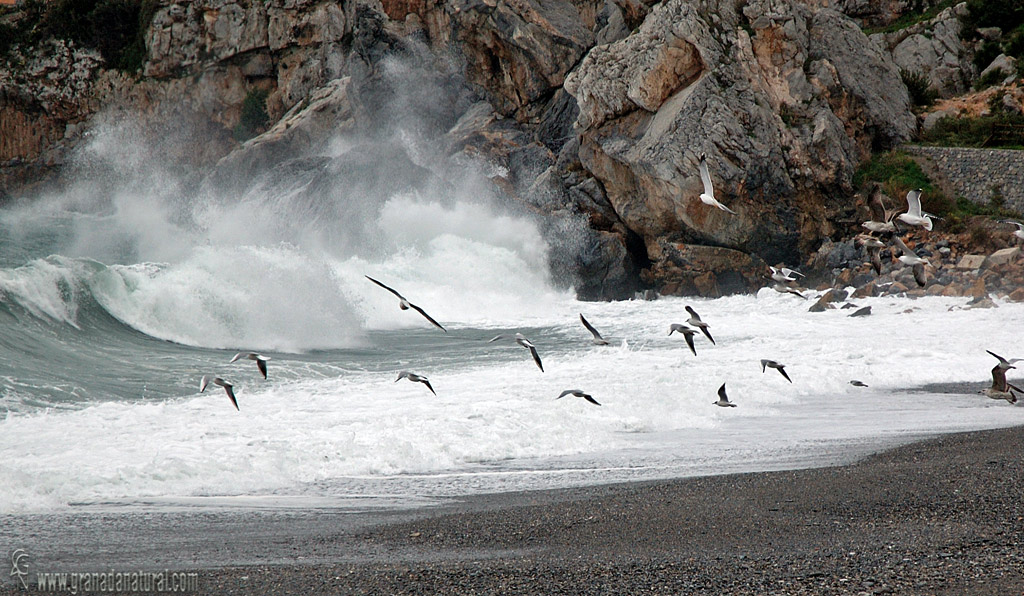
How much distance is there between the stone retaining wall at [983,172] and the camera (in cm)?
2631

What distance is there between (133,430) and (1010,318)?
17596 millimetres

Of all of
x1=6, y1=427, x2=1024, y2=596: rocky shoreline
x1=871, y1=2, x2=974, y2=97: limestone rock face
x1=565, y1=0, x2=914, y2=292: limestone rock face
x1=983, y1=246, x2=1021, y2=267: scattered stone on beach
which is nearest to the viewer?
A: x1=6, y1=427, x2=1024, y2=596: rocky shoreline


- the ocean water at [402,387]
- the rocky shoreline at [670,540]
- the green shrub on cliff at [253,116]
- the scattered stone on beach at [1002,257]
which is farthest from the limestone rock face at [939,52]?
the rocky shoreline at [670,540]

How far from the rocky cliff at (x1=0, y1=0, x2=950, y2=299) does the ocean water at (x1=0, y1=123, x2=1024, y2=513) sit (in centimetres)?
297

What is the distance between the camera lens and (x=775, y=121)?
1019 inches

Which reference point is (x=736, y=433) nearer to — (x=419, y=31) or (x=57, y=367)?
(x=57, y=367)

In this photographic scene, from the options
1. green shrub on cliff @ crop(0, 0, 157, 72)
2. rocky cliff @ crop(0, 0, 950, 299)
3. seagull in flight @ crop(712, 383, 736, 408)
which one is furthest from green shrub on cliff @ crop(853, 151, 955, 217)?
green shrub on cliff @ crop(0, 0, 157, 72)

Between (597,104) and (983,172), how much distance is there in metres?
13.8

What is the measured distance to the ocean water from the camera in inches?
283

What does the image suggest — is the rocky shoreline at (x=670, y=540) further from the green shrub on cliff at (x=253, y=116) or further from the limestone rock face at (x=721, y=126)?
the green shrub on cliff at (x=253, y=116)

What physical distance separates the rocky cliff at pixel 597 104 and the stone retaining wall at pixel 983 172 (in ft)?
7.50

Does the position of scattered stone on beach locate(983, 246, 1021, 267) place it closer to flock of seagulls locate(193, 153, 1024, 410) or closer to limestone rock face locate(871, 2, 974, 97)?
flock of seagulls locate(193, 153, 1024, 410)

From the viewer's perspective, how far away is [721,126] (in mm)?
24875

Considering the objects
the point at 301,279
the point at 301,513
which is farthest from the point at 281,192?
the point at 301,513
